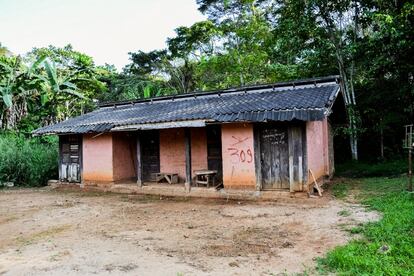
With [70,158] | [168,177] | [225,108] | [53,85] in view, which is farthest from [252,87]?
[53,85]

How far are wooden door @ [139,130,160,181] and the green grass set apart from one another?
302 inches

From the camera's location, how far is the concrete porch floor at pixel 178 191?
9.71 m

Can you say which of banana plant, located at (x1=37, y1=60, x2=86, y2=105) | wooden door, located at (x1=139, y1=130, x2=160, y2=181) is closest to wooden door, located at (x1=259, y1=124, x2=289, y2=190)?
wooden door, located at (x1=139, y1=130, x2=160, y2=181)

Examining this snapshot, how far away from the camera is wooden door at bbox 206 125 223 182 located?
1175cm

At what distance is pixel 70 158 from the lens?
13672 mm

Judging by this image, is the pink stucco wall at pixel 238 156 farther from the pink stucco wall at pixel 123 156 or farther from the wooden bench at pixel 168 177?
the pink stucco wall at pixel 123 156

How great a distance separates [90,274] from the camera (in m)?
4.62

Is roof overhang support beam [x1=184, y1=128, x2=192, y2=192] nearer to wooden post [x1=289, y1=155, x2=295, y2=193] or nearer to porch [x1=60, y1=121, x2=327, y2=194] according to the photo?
porch [x1=60, y1=121, x2=327, y2=194]

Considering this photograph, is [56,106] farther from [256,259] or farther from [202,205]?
[256,259]

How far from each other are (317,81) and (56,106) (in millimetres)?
15471

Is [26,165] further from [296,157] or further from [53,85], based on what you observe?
[296,157]

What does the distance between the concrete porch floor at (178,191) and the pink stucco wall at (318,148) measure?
3.76 feet

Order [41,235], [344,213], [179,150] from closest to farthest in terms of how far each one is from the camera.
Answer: [41,235], [344,213], [179,150]

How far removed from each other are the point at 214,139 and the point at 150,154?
2.85 metres
